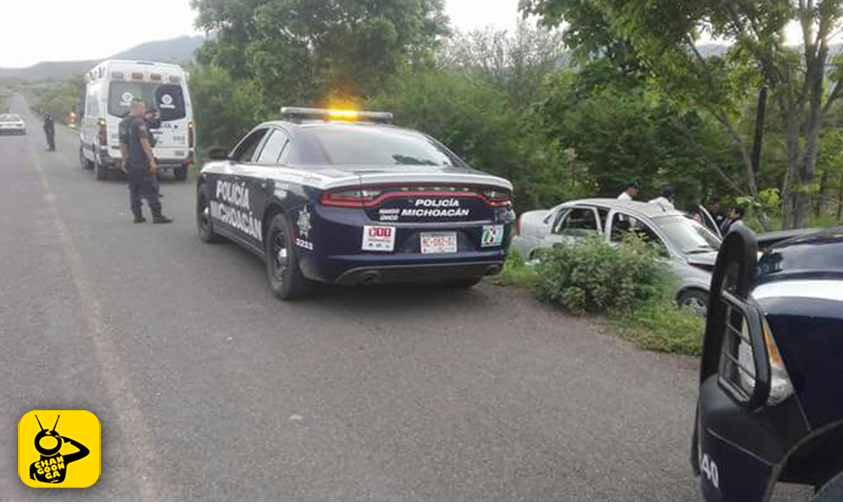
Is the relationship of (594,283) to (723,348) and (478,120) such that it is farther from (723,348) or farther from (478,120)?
(478,120)

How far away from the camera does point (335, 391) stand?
4000 mm

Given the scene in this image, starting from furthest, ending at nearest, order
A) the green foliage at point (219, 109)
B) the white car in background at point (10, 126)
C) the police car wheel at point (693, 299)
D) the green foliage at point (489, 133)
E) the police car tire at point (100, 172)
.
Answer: the white car in background at point (10, 126)
the green foliage at point (219, 109)
the police car tire at point (100, 172)
the green foliage at point (489, 133)
the police car wheel at point (693, 299)

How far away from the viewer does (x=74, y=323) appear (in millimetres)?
5141

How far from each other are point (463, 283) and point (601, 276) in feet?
4.28

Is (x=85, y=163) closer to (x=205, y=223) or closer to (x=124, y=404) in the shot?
(x=205, y=223)

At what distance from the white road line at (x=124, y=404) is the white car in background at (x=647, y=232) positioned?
13.7ft

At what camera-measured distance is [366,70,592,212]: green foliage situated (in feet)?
40.9

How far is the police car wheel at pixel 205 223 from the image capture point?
8.48 meters

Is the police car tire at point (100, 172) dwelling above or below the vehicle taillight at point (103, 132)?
below

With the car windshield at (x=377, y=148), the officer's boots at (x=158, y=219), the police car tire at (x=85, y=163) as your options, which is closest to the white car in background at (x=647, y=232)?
the car windshield at (x=377, y=148)

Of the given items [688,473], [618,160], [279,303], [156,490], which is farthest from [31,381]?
[618,160]

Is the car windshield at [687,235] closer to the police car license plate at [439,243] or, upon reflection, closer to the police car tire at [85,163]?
the police car license plate at [439,243]

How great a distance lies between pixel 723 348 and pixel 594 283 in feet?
11.3

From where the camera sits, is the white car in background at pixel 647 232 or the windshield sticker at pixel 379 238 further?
the white car in background at pixel 647 232
